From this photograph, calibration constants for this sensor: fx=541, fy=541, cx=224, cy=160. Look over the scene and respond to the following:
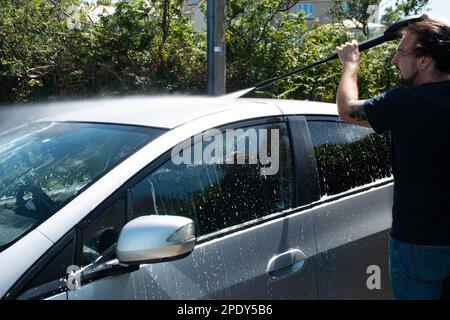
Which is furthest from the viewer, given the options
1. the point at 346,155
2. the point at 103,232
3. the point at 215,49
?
the point at 215,49

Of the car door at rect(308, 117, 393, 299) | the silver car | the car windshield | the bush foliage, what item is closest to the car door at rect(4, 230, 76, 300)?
the silver car

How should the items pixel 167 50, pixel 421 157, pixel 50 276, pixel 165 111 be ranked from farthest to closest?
pixel 167 50
pixel 165 111
pixel 421 157
pixel 50 276

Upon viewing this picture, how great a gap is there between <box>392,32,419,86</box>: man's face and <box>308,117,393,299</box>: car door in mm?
645

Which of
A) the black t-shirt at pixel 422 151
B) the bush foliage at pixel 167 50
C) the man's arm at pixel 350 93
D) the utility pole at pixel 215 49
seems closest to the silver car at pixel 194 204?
the man's arm at pixel 350 93

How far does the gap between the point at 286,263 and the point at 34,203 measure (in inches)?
44.1

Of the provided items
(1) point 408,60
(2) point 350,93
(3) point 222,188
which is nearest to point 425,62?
(1) point 408,60

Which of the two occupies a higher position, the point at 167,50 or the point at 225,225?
the point at 167,50

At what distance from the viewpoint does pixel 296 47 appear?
732 cm

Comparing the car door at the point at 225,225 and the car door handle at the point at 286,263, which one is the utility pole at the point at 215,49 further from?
the car door handle at the point at 286,263

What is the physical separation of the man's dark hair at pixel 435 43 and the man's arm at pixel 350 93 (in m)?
0.31

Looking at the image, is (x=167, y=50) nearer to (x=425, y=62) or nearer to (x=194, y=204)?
(x=194, y=204)

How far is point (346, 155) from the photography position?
9.71ft
